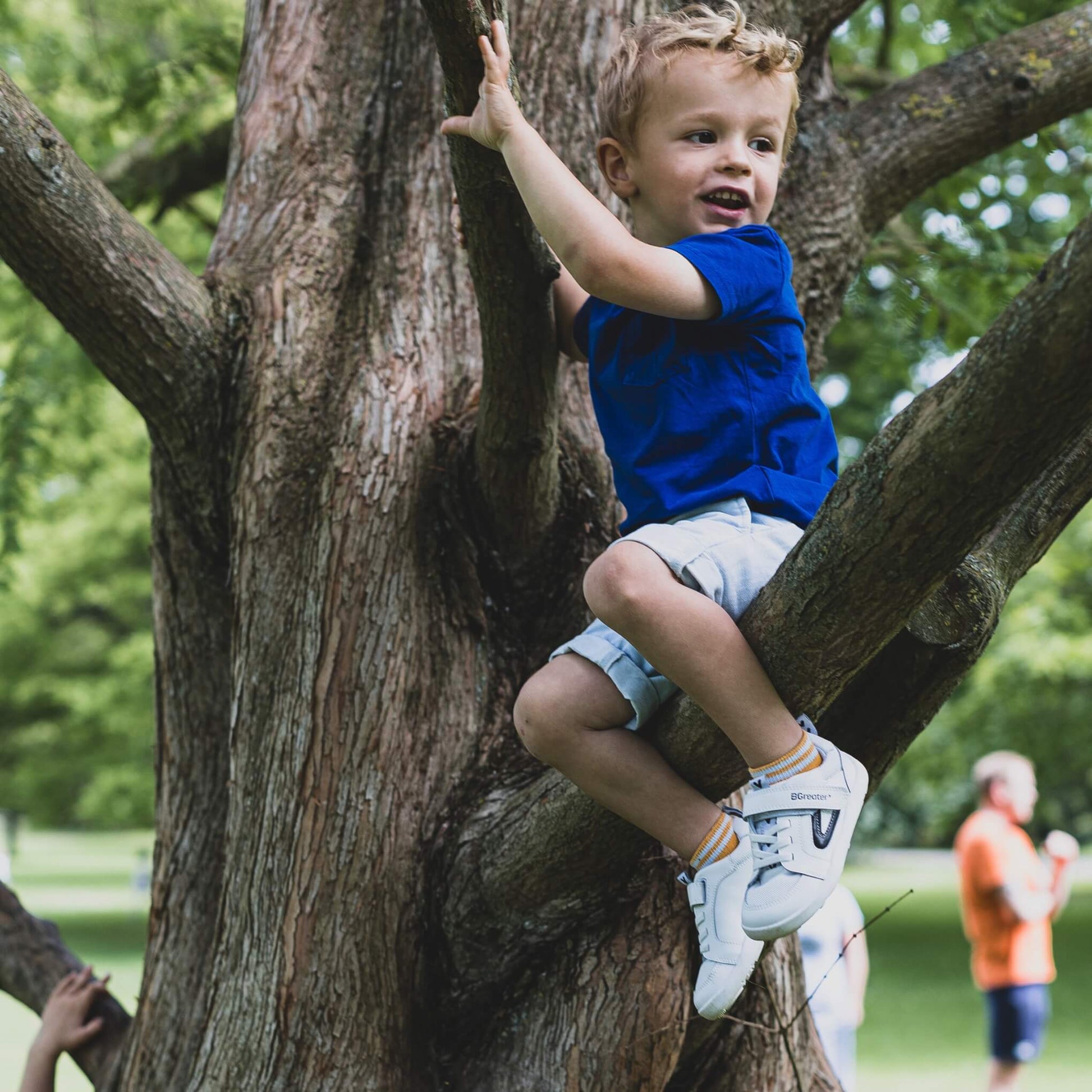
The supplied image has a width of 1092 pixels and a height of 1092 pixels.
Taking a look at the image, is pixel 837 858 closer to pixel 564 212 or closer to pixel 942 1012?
pixel 564 212

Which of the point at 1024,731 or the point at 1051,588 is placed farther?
the point at 1024,731

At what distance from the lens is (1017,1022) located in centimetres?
659

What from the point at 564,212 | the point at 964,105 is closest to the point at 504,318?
the point at 564,212

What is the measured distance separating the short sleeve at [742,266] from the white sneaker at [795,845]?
74cm

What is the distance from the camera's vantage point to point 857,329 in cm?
1083

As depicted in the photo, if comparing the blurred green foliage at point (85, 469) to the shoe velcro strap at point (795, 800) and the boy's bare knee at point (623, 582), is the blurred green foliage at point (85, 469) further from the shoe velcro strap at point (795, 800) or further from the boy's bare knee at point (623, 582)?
the shoe velcro strap at point (795, 800)

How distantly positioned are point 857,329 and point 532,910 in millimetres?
9160

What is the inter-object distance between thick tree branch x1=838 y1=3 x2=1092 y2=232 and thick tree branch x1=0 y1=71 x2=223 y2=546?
1.90 metres

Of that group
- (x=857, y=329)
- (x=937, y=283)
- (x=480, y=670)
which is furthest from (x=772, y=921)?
(x=857, y=329)

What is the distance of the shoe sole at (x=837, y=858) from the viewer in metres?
1.91

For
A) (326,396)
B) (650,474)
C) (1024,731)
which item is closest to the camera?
(650,474)

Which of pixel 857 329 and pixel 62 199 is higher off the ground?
pixel 857 329

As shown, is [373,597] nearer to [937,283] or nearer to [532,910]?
[532,910]

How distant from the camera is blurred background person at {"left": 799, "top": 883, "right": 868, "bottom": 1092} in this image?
16.9ft
